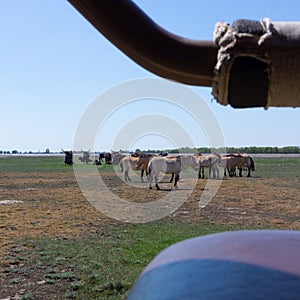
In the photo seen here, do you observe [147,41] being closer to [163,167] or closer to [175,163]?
[163,167]

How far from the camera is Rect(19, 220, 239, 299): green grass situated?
5750 mm

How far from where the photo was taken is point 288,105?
0.84 metres

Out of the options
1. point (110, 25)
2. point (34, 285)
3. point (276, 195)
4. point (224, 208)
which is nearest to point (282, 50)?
point (110, 25)

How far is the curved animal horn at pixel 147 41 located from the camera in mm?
814

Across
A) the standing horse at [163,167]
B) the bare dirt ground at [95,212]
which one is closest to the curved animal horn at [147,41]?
the bare dirt ground at [95,212]

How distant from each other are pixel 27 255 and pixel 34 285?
5.33 feet

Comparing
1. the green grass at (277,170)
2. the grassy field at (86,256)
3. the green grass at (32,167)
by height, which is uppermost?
the green grass at (277,170)

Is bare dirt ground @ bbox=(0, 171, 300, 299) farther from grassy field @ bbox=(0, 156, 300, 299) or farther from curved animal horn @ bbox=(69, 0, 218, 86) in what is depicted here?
curved animal horn @ bbox=(69, 0, 218, 86)

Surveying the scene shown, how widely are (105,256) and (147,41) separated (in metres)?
6.78

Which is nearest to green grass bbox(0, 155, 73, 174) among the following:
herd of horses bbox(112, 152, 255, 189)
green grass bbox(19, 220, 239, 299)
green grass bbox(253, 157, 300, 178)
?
herd of horses bbox(112, 152, 255, 189)

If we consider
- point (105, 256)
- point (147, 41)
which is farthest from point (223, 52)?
point (105, 256)

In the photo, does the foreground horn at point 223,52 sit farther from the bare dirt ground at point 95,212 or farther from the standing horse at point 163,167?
the standing horse at point 163,167

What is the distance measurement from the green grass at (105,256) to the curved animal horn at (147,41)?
482 cm

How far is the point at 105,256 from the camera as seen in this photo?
7348 mm
